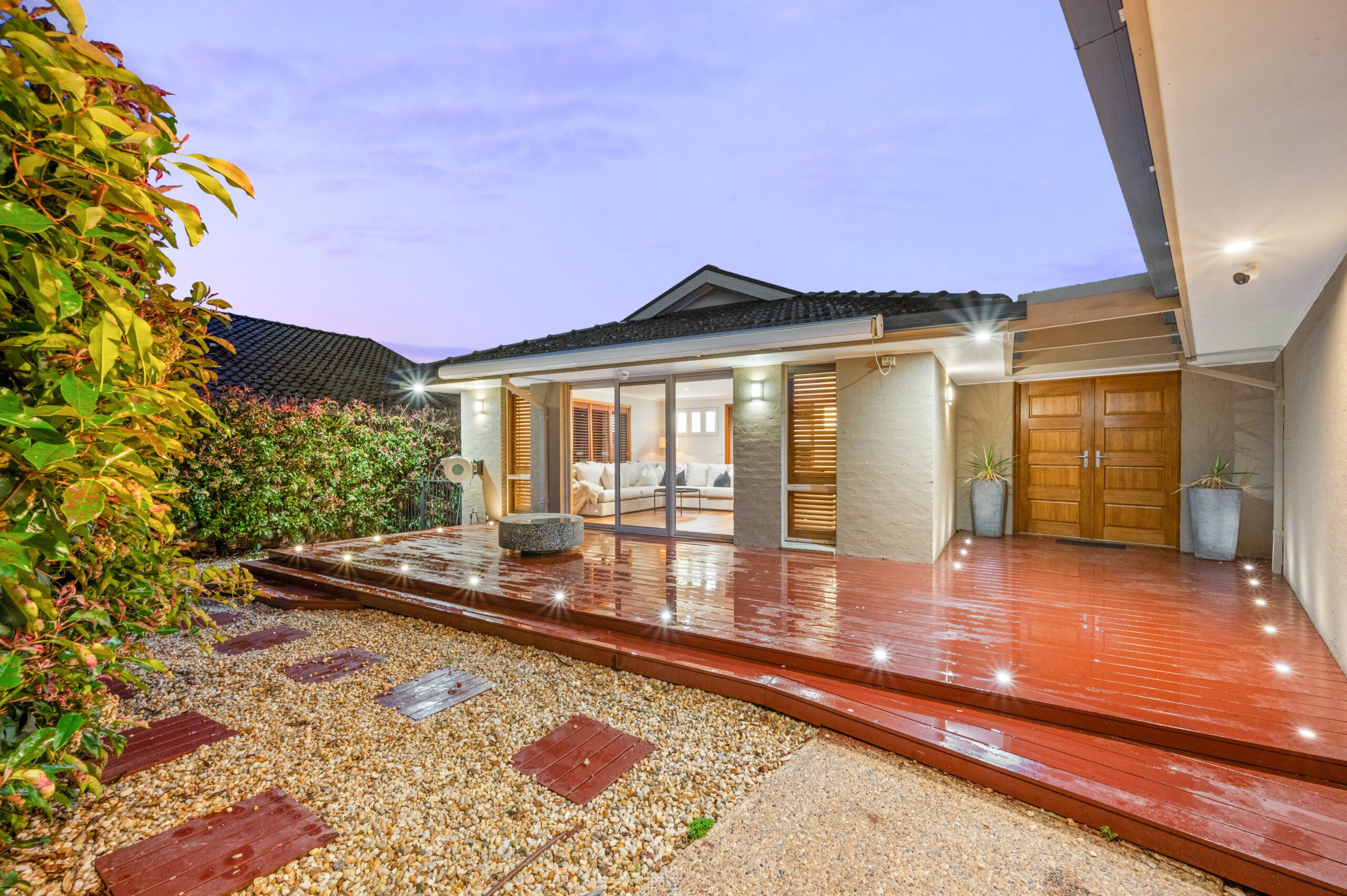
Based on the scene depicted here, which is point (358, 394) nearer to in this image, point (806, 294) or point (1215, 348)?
point (806, 294)

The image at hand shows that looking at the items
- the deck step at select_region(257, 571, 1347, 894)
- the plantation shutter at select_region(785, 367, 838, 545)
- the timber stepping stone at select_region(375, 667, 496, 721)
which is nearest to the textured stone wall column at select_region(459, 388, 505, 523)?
the plantation shutter at select_region(785, 367, 838, 545)

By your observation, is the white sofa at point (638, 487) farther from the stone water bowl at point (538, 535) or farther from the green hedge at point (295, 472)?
the green hedge at point (295, 472)

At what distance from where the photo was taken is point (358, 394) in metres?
11.7

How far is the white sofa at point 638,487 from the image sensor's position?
29.5 ft

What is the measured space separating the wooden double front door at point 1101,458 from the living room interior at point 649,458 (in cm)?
441

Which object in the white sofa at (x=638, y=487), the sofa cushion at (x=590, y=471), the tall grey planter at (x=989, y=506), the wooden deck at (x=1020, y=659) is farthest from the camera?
the sofa cushion at (x=590, y=471)

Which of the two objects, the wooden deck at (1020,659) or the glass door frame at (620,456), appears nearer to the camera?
the wooden deck at (1020,659)

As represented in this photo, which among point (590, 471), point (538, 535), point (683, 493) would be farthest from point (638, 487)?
point (538, 535)

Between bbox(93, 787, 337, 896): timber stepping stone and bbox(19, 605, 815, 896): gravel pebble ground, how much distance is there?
2.1 inches

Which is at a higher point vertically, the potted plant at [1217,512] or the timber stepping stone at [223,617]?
the potted plant at [1217,512]

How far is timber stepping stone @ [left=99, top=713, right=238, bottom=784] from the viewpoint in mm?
2465

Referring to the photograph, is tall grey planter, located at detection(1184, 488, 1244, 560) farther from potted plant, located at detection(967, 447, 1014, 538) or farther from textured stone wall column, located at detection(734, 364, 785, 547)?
textured stone wall column, located at detection(734, 364, 785, 547)

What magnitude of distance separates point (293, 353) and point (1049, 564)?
14192mm

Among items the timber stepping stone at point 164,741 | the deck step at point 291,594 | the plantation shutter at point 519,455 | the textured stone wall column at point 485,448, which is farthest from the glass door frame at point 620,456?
the timber stepping stone at point 164,741
